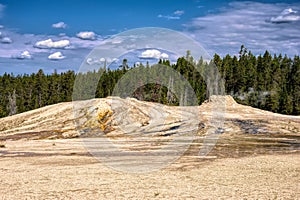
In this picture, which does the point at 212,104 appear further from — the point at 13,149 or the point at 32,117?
the point at 13,149

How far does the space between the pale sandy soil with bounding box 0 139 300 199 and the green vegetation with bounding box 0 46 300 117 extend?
5611cm

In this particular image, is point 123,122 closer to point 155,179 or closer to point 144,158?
point 144,158

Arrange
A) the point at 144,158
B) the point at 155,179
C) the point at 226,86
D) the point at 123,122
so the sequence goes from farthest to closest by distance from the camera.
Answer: the point at 226,86 < the point at 123,122 < the point at 144,158 < the point at 155,179

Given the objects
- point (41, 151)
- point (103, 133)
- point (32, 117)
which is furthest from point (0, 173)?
point (32, 117)

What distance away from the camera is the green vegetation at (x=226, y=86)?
101625 mm

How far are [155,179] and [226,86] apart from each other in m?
94.1

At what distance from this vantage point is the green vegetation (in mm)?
101625


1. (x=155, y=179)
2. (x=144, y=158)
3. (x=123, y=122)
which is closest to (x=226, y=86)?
(x=123, y=122)

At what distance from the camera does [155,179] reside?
2345 centimetres

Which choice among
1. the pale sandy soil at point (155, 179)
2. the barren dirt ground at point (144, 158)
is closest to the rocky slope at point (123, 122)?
the barren dirt ground at point (144, 158)

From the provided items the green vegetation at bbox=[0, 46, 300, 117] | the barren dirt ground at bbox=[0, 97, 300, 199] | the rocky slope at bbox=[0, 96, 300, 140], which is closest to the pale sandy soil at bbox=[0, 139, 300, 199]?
the barren dirt ground at bbox=[0, 97, 300, 199]

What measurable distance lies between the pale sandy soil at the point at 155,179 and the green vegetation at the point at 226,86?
184 feet

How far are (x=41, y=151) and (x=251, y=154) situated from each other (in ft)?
63.4

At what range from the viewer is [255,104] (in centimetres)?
10662
